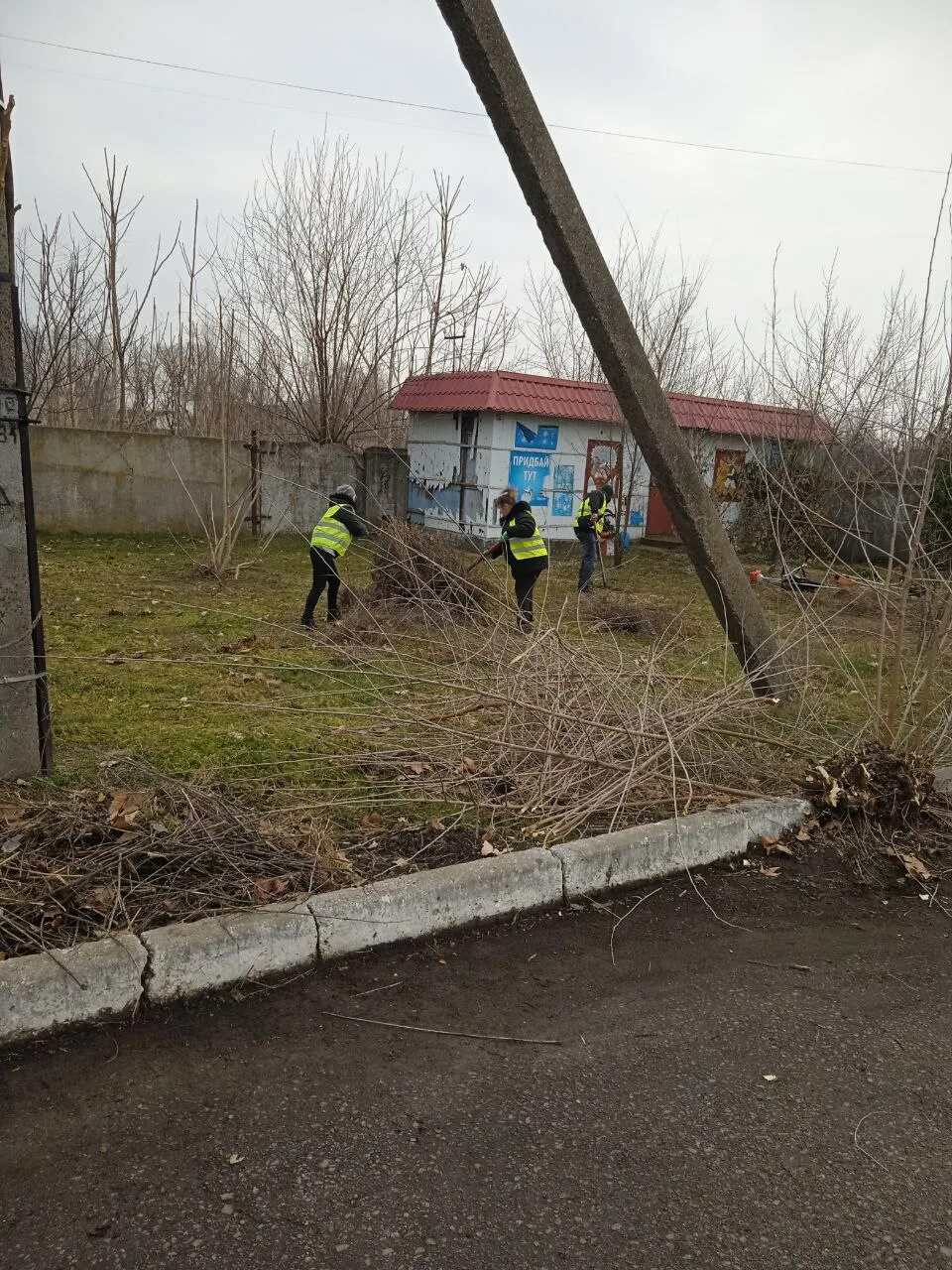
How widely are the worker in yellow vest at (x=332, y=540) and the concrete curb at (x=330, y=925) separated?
5.72 metres

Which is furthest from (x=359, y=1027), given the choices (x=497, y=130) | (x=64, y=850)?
(x=497, y=130)

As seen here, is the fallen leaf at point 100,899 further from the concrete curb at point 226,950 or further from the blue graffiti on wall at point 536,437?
the blue graffiti on wall at point 536,437

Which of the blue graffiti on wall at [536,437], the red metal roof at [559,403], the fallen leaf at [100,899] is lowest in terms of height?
the fallen leaf at [100,899]

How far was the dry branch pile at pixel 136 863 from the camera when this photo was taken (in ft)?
10.6

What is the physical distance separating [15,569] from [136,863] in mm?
1534

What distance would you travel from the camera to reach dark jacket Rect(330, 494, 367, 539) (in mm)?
9617

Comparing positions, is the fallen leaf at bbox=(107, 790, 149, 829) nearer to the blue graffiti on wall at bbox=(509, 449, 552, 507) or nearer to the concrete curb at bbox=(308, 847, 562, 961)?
the concrete curb at bbox=(308, 847, 562, 961)

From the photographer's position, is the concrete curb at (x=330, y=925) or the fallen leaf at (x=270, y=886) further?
the fallen leaf at (x=270, y=886)

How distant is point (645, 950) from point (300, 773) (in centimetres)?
206

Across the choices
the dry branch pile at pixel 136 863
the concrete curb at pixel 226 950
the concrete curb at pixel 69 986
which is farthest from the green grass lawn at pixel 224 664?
the concrete curb at pixel 69 986

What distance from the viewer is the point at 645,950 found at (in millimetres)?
3664

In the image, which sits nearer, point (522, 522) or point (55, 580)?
point (522, 522)

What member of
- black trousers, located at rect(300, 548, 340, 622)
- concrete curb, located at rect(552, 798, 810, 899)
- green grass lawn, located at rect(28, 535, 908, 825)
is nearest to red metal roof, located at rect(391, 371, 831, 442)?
green grass lawn, located at rect(28, 535, 908, 825)

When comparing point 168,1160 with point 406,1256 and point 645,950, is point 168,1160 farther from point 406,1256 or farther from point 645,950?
point 645,950
